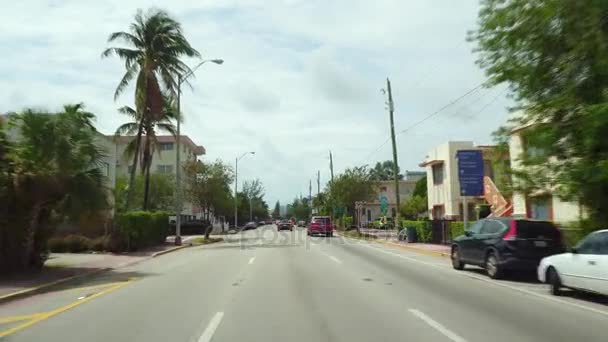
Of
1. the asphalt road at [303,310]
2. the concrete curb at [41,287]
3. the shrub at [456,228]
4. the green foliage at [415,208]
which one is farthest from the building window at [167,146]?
the asphalt road at [303,310]

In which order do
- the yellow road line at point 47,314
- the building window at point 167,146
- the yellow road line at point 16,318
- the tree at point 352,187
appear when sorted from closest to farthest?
the yellow road line at point 47,314, the yellow road line at point 16,318, the tree at point 352,187, the building window at point 167,146

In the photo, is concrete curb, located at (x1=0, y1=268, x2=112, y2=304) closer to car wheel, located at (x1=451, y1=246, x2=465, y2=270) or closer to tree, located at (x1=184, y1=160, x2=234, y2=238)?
car wheel, located at (x1=451, y1=246, x2=465, y2=270)

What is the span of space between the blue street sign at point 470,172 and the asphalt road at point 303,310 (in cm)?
1029

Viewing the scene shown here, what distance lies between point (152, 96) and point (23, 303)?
23827 millimetres

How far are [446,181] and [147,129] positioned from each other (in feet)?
76.1

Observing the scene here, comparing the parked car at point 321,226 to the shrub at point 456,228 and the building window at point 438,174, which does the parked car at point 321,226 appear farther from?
the shrub at point 456,228

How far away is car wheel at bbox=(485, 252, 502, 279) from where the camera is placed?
16344mm

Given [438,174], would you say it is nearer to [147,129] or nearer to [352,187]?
[352,187]

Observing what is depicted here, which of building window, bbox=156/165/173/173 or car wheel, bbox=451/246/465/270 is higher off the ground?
building window, bbox=156/165/173/173

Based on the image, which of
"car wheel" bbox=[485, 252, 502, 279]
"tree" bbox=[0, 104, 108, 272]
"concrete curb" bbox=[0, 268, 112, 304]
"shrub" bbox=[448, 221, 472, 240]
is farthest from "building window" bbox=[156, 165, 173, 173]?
"car wheel" bbox=[485, 252, 502, 279]

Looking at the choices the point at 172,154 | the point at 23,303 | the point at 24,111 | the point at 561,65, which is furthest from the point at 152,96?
the point at 172,154

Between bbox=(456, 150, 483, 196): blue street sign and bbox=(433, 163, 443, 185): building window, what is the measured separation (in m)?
21.4

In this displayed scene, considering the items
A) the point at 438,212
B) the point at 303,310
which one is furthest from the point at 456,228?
the point at 303,310

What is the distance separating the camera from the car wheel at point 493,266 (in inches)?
643
